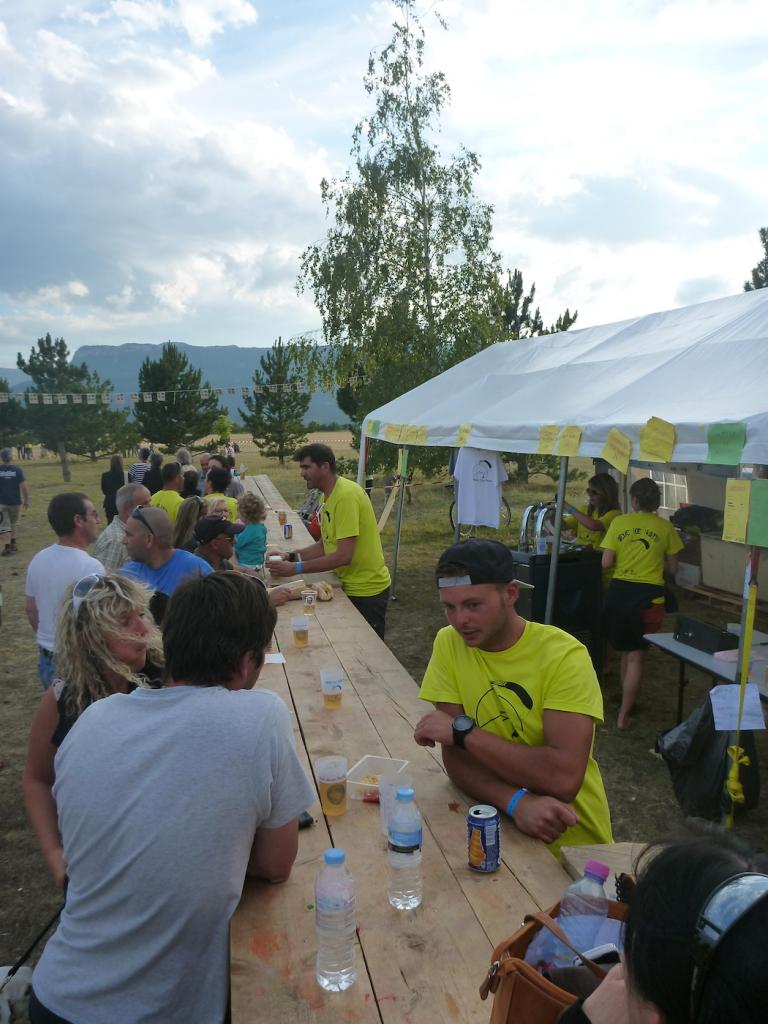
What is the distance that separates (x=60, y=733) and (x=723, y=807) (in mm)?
3170

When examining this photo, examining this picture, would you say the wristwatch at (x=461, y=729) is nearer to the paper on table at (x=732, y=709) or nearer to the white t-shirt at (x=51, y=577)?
the paper on table at (x=732, y=709)

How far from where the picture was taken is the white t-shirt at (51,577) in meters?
3.71

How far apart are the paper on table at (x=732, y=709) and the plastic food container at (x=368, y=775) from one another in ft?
5.88

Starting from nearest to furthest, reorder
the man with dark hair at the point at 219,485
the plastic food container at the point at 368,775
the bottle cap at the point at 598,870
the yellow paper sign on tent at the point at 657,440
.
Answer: the bottle cap at the point at 598,870 < the plastic food container at the point at 368,775 < the yellow paper sign on tent at the point at 657,440 < the man with dark hair at the point at 219,485

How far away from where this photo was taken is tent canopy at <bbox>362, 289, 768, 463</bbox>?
13.5ft

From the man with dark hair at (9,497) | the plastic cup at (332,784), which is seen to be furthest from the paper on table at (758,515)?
the man with dark hair at (9,497)

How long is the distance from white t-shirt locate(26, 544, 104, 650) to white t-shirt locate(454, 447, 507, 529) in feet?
12.5

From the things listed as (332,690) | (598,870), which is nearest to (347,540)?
(332,690)

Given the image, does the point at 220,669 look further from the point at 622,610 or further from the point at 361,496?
the point at 622,610

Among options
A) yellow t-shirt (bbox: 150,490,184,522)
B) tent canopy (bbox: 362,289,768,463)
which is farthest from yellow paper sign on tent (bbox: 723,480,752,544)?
yellow t-shirt (bbox: 150,490,184,522)

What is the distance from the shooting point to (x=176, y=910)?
4.80 ft

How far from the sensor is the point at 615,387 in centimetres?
543

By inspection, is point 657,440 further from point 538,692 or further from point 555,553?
point 538,692

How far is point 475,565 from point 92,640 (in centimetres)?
126
